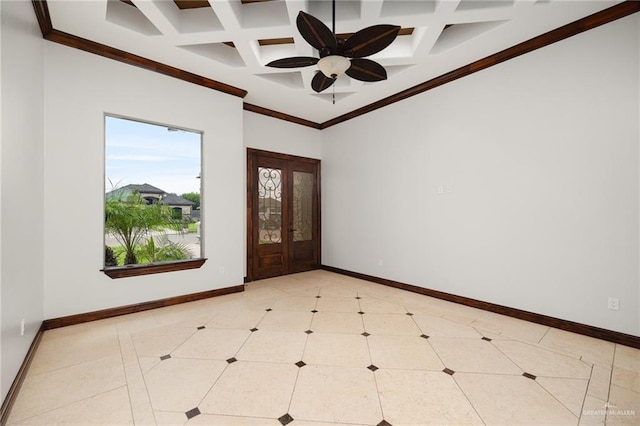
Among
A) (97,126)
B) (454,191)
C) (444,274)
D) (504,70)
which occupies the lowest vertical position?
(444,274)

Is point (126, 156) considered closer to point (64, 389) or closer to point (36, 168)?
point (36, 168)

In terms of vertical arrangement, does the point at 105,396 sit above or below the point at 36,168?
below

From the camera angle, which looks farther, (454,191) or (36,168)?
(454,191)

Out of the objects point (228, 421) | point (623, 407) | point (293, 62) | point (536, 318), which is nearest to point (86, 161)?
point (293, 62)

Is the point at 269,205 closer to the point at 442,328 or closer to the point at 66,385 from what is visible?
the point at 442,328

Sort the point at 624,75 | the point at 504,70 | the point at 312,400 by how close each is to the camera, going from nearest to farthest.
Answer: the point at 312,400, the point at 624,75, the point at 504,70

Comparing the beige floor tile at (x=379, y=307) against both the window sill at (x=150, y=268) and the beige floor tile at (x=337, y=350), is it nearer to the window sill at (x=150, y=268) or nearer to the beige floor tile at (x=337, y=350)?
the beige floor tile at (x=337, y=350)

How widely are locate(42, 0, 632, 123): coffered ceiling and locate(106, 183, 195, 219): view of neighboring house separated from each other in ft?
5.85


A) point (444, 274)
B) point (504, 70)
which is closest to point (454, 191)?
point (444, 274)

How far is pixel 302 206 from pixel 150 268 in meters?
3.36

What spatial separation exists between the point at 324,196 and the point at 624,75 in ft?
16.2

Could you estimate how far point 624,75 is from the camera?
2.88 metres

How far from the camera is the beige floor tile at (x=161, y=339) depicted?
278 cm

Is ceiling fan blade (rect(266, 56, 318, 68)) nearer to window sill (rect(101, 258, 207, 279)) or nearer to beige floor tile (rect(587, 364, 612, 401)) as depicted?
window sill (rect(101, 258, 207, 279))
